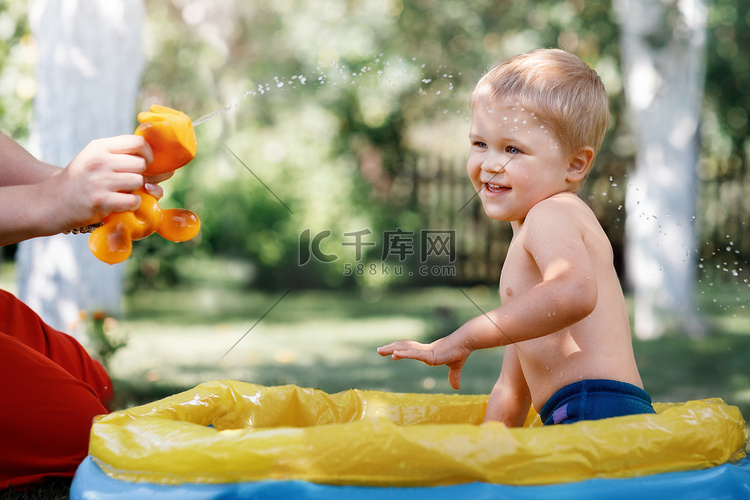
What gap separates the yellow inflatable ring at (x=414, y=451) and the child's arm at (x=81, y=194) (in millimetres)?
375

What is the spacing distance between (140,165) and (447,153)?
4556 millimetres

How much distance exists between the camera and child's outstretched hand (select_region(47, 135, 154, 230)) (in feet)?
3.95

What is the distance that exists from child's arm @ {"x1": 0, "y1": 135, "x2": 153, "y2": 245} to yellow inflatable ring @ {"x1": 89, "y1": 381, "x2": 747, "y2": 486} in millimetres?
375

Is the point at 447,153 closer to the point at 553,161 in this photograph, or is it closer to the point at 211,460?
the point at 553,161

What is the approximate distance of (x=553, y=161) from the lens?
155 cm

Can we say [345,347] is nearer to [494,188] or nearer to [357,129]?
[494,188]

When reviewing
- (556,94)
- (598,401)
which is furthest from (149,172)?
(598,401)

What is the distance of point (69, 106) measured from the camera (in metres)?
3.45

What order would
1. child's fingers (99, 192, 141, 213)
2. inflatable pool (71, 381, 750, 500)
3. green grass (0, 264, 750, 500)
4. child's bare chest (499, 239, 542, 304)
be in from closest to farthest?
inflatable pool (71, 381, 750, 500)
child's fingers (99, 192, 141, 213)
child's bare chest (499, 239, 542, 304)
green grass (0, 264, 750, 500)

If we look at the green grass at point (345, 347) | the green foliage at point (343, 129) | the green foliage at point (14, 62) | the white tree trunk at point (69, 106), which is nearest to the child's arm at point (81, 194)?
the green grass at point (345, 347)

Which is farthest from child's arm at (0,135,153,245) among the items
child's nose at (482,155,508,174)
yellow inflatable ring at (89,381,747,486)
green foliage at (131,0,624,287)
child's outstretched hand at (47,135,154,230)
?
green foliage at (131,0,624,287)

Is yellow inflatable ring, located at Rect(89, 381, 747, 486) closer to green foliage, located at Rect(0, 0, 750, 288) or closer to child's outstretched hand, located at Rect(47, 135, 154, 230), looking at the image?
child's outstretched hand, located at Rect(47, 135, 154, 230)

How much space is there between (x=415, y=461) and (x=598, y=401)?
0.47 m

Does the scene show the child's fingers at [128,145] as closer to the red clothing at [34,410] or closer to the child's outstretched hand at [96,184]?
the child's outstretched hand at [96,184]
